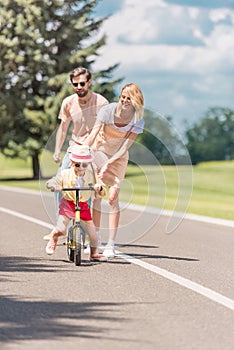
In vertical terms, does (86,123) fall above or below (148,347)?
above

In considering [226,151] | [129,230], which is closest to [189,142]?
[226,151]

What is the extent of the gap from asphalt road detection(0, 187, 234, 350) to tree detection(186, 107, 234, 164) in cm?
14094

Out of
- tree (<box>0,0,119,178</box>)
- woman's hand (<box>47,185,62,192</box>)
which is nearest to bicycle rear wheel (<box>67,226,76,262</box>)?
woman's hand (<box>47,185,62,192</box>)

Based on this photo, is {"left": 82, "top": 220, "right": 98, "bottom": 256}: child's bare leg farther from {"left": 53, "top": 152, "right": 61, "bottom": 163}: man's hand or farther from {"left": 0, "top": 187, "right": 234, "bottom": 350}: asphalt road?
{"left": 53, "top": 152, "right": 61, "bottom": 163}: man's hand

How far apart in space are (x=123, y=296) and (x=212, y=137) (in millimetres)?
160153

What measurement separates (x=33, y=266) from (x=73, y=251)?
0.57 metres

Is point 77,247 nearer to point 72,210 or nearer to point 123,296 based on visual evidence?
point 72,210

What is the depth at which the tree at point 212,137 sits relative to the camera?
156375 millimetres

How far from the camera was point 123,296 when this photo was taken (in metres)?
8.18

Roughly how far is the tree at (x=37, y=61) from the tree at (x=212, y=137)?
93608 mm

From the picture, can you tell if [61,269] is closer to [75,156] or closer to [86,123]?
[75,156]

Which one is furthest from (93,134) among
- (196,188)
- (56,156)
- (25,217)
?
(196,188)

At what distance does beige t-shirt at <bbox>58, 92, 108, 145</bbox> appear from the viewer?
37.5ft

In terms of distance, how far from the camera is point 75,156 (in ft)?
34.3
